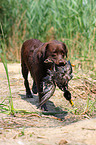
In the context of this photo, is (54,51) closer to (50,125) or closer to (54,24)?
(50,125)

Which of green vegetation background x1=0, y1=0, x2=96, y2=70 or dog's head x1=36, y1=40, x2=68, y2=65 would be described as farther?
green vegetation background x1=0, y1=0, x2=96, y2=70

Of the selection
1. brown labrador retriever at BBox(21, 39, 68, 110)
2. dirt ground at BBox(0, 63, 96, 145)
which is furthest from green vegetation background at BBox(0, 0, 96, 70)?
dirt ground at BBox(0, 63, 96, 145)

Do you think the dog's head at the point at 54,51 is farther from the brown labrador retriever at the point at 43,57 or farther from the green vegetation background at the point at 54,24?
the green vegetation background at the point at 54,24

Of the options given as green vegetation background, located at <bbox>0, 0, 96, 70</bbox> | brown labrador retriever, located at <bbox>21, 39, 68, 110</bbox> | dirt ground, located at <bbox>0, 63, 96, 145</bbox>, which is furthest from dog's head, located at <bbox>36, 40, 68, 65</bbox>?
green vegetation background, located at <bbox>0, 0, 96, 70</bbox>

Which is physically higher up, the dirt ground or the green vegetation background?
the green vegetation background

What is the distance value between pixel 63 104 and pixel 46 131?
1.37 metres

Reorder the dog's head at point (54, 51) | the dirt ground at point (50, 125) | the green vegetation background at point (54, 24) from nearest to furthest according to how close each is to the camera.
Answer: the dirt ground at point (50, 125) → the dog's head at point (54, 51) → the green vegetation background at point (54, 24)

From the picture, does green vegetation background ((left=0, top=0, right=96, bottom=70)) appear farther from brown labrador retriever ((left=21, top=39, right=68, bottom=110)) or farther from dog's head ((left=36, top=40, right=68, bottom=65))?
dog's head ((left=36, top=40, right=68, bottom=65))

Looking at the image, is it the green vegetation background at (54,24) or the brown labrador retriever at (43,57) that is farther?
the green vegetation background at (54,24)

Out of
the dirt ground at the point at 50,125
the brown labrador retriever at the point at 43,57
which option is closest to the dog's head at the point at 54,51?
the brown labrador retriever at the point at 43,57

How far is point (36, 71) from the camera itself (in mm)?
3832

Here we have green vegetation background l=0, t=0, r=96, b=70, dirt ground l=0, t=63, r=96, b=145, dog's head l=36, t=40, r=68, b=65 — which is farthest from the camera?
green vegetation background l=0, t=0, r=96, b=70

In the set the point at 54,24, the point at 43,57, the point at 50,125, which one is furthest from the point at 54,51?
the point at 54,24

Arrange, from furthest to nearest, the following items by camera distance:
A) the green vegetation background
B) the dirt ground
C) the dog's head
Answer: the green vegetation background
the dog's head
the dirt ground
